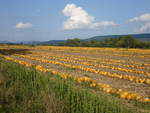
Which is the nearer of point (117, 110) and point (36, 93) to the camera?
point (117, 110)

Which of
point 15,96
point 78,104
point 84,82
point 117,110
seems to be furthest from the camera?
point 84,82

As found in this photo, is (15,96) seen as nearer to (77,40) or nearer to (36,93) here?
(36,93)

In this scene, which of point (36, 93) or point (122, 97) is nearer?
point (36, 93)

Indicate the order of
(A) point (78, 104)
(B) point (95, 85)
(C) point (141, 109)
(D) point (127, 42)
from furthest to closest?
(D) point (127, 42) < (B) point (95, 85) < (C) point (141, 109) < (A) point (78, 104)

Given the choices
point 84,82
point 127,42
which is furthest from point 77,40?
point 84,82

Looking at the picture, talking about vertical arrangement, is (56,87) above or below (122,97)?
above

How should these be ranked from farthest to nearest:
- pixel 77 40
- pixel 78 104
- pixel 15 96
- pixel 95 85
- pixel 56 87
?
pixel 77 40 < pixel 95 85 < pixel 56 87 < pixel 15 96 < pixel 78 104

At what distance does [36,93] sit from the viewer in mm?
4047

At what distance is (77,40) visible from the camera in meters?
82.6

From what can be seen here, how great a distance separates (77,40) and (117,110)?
7991 centimetres

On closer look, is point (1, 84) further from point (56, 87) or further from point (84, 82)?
point (84, 82)

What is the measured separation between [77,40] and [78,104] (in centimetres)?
7962

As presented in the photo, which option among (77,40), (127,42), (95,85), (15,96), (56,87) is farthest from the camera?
(77,40)

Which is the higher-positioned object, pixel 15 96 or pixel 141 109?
pixel 15 96
